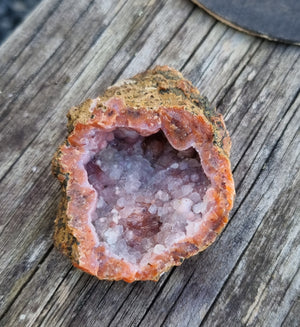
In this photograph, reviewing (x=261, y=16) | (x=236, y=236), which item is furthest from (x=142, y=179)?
(x=261, y=16)

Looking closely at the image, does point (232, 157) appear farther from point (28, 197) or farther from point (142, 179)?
point (28, 197)

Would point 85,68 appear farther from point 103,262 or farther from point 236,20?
point 103,262

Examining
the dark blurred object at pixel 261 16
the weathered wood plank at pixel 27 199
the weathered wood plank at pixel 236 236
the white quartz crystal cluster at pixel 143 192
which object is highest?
the dark blurred object at pixel 261 16

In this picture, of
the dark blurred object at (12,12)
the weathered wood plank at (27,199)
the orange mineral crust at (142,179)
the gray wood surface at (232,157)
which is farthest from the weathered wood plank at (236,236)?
the dark blurred object at (12,12)

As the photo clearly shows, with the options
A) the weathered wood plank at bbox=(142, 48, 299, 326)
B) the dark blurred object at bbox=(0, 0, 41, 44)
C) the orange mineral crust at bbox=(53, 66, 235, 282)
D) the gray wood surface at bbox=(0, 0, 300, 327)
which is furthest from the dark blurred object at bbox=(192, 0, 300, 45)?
the dark blurred object at bbox=(0, 0, 41, 44)

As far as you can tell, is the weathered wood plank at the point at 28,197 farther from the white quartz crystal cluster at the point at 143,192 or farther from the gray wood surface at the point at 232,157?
the white quartz crystal cluster at the point at 143,192

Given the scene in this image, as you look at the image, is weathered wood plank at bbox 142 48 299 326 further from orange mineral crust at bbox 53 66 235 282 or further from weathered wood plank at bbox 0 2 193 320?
weathered wood plank at bbox 0 2 193 320
